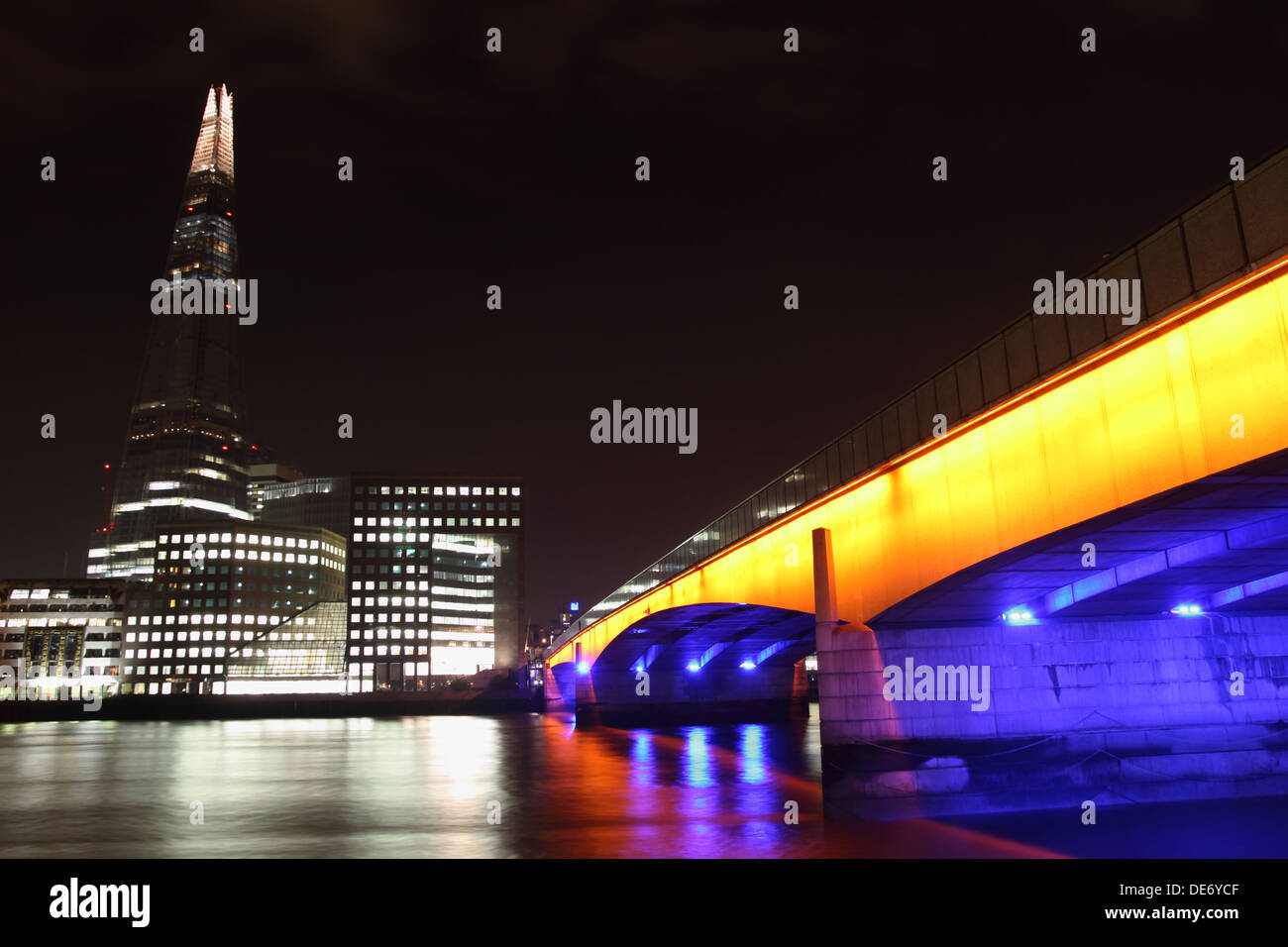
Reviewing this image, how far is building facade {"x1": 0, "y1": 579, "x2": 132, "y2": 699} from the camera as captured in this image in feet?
549

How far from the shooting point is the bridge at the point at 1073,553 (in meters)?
13.3

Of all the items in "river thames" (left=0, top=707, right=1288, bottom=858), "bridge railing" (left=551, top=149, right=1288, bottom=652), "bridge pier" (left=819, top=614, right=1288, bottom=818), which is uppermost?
"bridge railing" (left=551, top=149, right=1288, bottom=652)

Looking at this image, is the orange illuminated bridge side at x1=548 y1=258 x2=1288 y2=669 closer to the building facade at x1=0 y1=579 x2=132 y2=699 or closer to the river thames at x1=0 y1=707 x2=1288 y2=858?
the river thames at x1=0 y1=707 x2=1288 y2=858

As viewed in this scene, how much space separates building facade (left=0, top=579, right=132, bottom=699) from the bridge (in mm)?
174564

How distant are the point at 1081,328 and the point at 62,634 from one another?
193699 mm

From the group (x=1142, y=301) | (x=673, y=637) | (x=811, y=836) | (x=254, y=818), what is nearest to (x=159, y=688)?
(x=673, y=637)

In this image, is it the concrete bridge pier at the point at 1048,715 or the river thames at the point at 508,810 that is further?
the concrete bridge pier at the point at 1048,715

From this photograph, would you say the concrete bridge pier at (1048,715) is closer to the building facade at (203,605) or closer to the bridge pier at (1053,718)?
the bridge pier at (1053,718)

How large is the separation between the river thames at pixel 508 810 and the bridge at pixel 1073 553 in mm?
1531

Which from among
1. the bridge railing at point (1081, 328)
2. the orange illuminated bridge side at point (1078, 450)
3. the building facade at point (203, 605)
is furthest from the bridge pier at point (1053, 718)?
the building facade at point (203, 605)

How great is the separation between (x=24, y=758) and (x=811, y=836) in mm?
49451

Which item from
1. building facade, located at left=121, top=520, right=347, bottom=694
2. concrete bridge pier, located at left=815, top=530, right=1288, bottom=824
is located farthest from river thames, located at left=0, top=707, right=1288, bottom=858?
building facade, located at left=121, top=520, right=347, bottom=694

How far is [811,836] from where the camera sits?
22781 mm

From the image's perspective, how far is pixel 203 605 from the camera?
177500 mm
